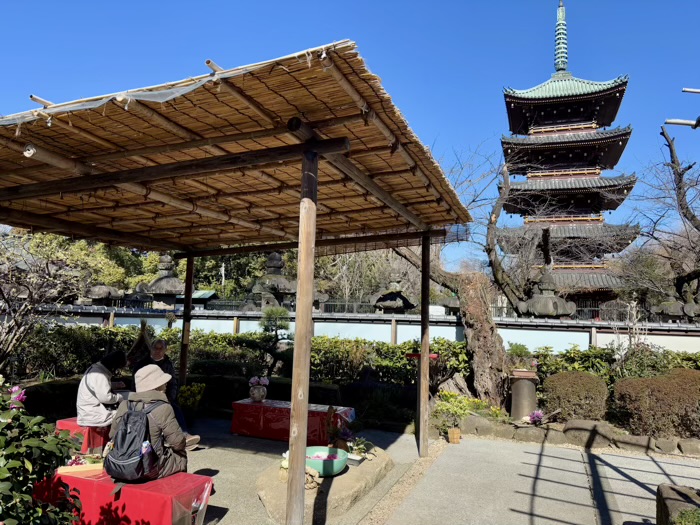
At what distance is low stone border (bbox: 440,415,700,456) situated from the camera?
685 centimetres

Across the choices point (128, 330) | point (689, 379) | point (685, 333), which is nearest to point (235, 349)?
point (128, 330)

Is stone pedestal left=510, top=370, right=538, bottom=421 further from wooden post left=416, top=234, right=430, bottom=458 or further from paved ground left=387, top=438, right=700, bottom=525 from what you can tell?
wooden post left=416, top=234, right=430, bottom=458

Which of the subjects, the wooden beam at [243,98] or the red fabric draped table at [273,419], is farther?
the red fabric draped table at [273,419]

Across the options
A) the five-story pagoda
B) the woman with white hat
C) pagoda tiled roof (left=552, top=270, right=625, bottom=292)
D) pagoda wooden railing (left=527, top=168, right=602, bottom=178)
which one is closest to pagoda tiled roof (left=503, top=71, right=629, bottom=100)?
the five-story pagoda

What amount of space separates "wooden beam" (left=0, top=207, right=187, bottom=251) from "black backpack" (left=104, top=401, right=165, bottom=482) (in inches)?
147

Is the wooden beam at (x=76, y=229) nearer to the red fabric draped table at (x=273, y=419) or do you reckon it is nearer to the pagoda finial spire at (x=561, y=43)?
the red fabric draped table at (x=273, y=419)

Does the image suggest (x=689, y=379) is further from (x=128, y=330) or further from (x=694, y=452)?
(x=128, y=330)

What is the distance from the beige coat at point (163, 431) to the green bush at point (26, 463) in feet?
3.34

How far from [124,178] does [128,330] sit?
967cm

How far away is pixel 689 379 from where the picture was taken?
7.15 meters

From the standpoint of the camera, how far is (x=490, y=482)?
17.6ft

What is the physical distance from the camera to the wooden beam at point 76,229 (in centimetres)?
579

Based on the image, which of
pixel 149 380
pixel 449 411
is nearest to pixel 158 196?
pixel 149 380

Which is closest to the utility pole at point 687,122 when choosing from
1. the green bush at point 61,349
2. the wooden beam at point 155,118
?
the wooden beam at point 155,118
